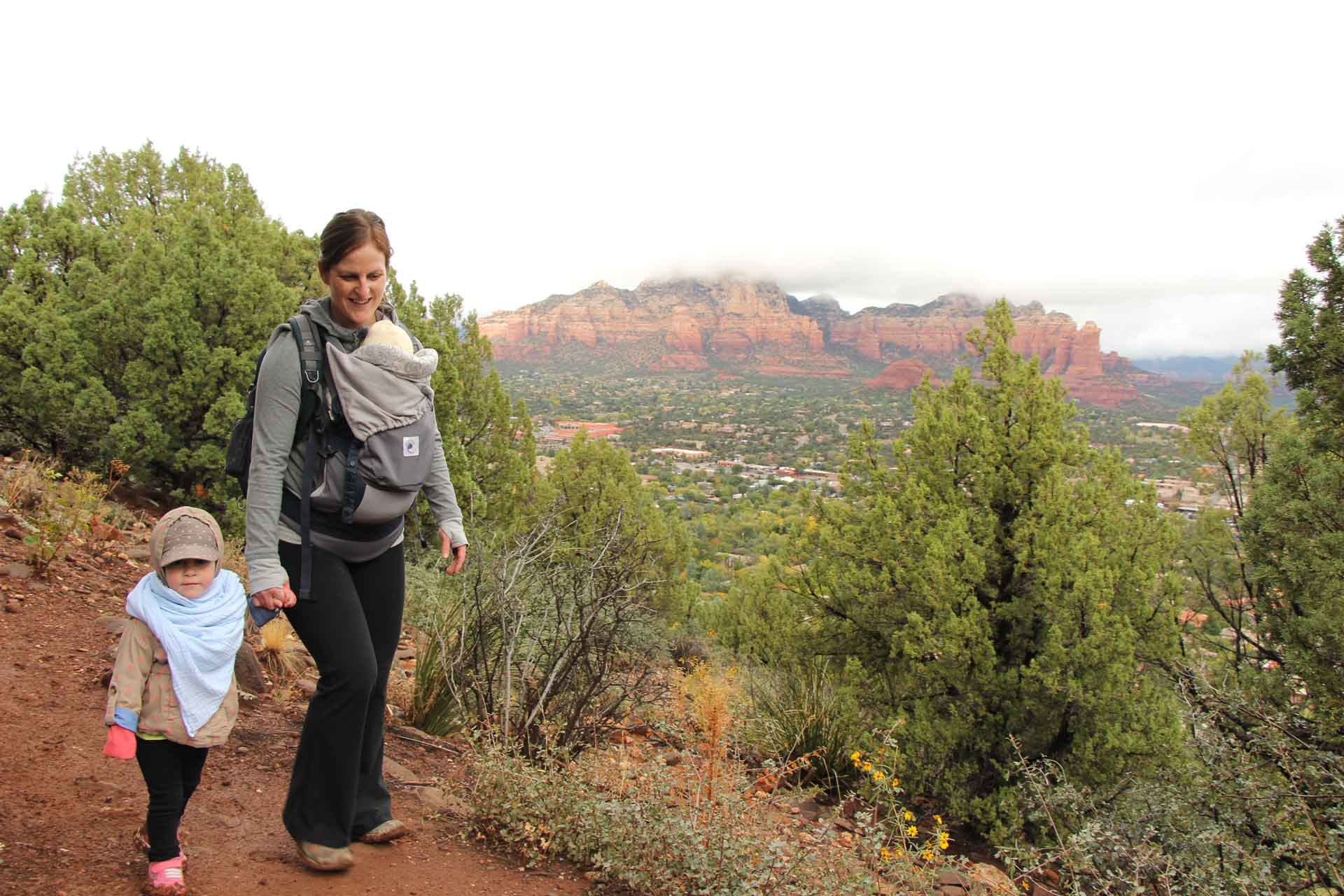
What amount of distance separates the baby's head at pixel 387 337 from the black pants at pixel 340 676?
64 centimetres

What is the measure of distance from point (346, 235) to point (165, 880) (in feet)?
6.29

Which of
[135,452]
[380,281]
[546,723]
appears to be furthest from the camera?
[135,452]

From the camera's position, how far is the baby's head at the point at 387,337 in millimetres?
2287

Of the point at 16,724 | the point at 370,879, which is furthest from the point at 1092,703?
the point at 16,724

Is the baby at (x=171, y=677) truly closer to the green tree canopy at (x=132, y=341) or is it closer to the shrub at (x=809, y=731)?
the shrub at (x=809, y=731)

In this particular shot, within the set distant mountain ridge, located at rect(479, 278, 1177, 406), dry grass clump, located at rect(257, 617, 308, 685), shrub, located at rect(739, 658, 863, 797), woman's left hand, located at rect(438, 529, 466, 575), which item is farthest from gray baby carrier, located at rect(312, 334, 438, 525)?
distant mountain ridge, located at rect(479, 278, 1177, 406)

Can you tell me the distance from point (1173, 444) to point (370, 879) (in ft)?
60.1

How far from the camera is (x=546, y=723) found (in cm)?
350

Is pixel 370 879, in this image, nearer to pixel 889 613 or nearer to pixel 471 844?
pixel 471 844

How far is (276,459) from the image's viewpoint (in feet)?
6.98

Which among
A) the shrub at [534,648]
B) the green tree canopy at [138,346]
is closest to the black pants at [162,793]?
the shrub at [534,648]

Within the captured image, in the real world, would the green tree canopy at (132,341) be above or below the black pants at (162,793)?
above

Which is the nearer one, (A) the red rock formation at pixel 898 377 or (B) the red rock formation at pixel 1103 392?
(B) the red rock formation at pixel 1103 392

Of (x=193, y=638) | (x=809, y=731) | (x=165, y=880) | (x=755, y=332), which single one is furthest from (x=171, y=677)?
(x=755, y=332)
